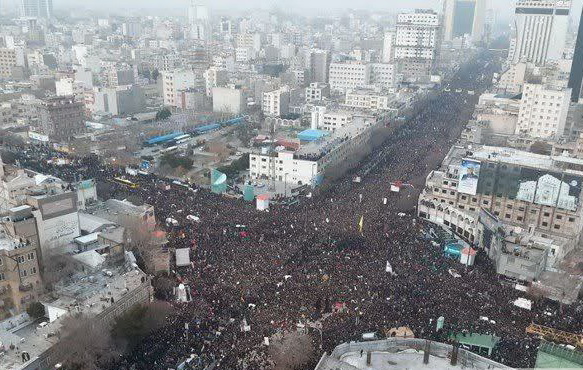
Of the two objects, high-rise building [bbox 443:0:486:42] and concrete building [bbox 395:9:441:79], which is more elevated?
high-rise building [bbox 443:0:486:42]

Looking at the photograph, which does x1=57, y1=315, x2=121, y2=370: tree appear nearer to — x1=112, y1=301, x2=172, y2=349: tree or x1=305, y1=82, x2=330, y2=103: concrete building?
x1=112, y1=301, x2=172, y2=349: tree

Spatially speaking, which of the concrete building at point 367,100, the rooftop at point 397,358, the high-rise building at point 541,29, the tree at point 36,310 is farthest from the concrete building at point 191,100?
the rooftop at point 397,358

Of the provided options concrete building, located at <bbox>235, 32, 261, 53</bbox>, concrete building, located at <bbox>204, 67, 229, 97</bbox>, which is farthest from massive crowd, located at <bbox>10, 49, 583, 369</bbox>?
concrete building, located at <bbox>235, 32, 261, 53</bbox>

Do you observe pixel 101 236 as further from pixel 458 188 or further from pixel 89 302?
pixel 458 188

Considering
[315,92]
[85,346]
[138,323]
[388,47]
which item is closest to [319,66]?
[315,92]

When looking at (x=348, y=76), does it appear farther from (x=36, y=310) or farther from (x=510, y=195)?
(x=36, y=310)
